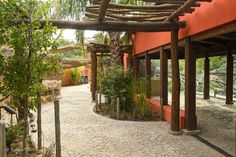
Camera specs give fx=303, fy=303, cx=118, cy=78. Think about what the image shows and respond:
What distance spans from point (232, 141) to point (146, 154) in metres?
2.23

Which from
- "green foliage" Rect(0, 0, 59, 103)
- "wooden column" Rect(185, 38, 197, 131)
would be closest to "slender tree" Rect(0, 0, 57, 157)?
"green foliage" Rect(0, 0, 59, 103)

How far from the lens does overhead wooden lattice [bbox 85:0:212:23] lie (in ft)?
18.4

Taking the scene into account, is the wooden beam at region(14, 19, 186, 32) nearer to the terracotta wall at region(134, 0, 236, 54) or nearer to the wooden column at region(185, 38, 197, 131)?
the terracotta wall at region(134, 0, 236, 54)

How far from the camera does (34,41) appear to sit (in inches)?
180

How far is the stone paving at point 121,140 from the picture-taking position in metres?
5.89

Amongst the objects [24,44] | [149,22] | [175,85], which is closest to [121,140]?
[175,85]

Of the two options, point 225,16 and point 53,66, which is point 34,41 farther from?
point 225,16

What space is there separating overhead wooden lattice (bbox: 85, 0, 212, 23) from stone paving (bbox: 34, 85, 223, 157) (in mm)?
2730

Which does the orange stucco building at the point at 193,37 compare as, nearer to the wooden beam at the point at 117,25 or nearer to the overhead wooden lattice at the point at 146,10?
the overhead wooden lattice at the point at 146,10

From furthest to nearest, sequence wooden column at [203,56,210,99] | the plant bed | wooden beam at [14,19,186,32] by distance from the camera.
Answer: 1. wooden column at [203,56,210,99]
2. the plant bed
3. wooden beam at [14,19,186,32]

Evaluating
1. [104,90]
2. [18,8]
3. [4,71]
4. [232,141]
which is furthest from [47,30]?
[104,90]

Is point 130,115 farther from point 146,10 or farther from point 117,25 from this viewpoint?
point 146,10

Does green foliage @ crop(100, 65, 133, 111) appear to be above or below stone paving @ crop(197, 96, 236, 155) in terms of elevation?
above

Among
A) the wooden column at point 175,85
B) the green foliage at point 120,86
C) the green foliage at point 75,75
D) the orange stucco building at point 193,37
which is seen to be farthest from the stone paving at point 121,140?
the green foliage at point 75,75
